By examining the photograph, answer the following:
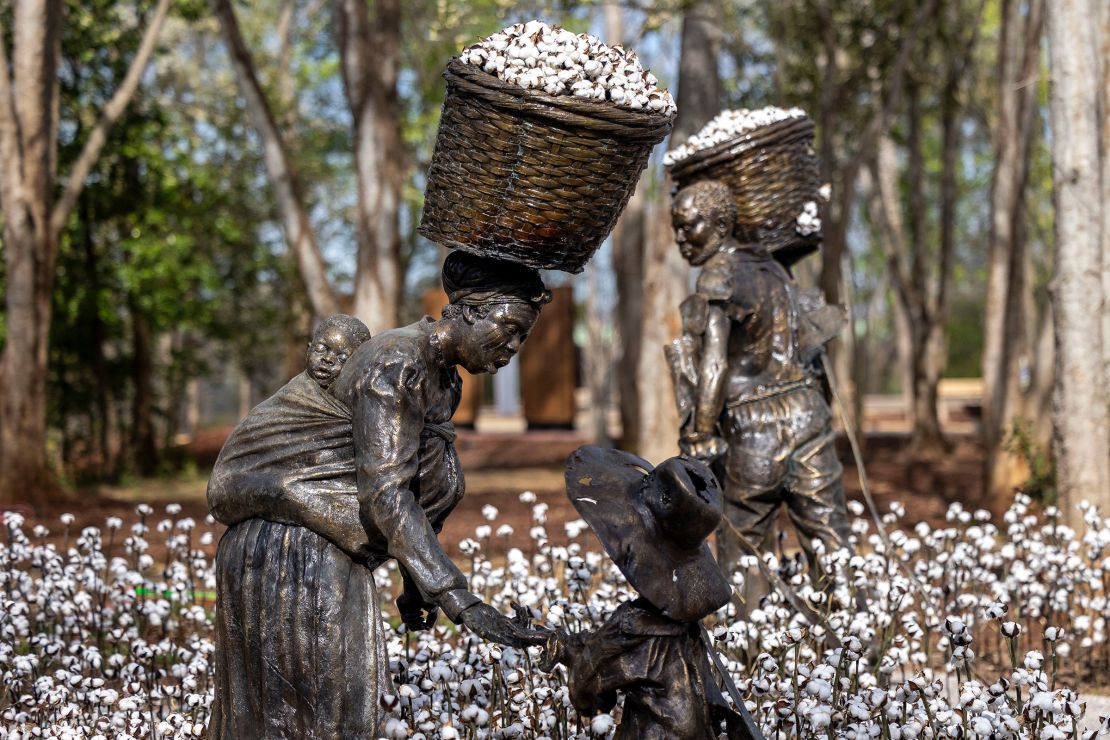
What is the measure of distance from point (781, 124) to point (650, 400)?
827 cm

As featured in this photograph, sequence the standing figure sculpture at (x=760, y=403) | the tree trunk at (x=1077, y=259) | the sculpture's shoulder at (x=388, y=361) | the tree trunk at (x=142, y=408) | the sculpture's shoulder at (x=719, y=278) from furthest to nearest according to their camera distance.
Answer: the tree trunk at (x=142, y=408) < the tree trunk at (x=1077, y=259) < the standing figure sculpture at (x=760, y=403) < the sculpture's shoulder at (x=719, y=278) < the sculpture's shoulder at (x=388, y=361)

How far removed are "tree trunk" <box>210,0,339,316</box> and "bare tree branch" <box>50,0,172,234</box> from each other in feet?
6.95

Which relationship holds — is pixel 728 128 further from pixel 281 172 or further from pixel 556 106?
pixel 281 172

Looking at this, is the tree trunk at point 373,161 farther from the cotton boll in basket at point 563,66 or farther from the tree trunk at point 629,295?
the cotton boll in basket at point 563,66

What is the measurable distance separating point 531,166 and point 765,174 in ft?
11.4

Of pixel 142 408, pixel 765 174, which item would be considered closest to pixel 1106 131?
pixel 765 174

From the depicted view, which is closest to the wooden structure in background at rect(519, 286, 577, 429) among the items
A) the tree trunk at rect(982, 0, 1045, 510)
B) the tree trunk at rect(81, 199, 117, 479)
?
the tree trunk at rect(81, 199, 117, 479)

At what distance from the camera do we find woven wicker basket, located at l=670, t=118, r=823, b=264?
668 cm

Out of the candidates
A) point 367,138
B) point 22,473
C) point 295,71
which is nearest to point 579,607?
point 367,138

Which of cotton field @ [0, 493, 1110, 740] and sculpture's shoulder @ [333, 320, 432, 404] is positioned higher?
sculpture's shoulder @ [333, 320, 432, 404]

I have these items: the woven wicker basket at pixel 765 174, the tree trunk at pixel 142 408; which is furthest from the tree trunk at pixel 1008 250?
the tree trunk at pixel 142 408

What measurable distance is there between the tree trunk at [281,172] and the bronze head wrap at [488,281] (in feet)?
32.5

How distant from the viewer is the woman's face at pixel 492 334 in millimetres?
3639

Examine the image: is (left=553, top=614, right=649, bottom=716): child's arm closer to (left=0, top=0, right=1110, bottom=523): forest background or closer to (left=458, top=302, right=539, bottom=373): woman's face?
(left=458, top=302, right=539, bottom=373): woman's face
